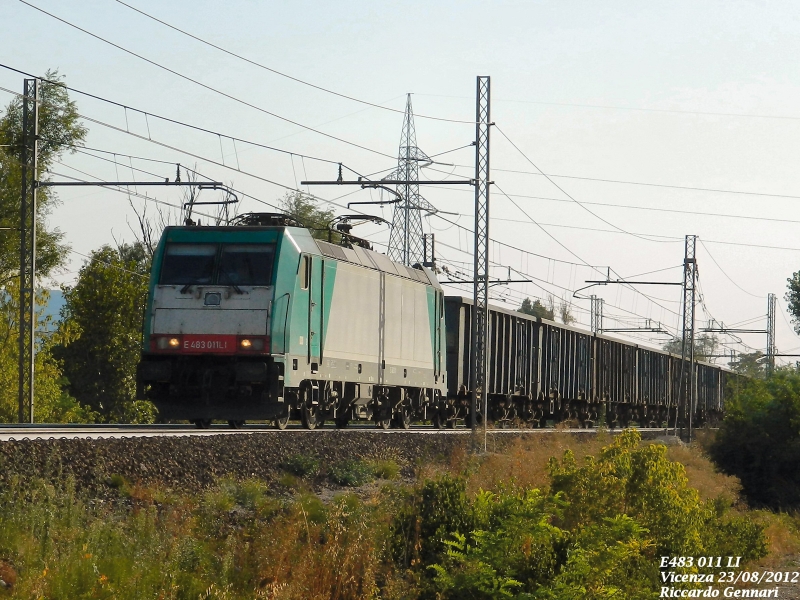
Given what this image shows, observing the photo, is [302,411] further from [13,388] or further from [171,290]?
[13,388]

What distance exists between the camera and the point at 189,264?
63.4 ft

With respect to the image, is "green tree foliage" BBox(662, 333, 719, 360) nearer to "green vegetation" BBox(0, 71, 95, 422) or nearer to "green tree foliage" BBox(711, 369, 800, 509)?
"green tree foliage" BBox(711, 369, 800, 509)

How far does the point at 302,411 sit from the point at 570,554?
11262 millimetres

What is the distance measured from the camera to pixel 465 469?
15.8 meters

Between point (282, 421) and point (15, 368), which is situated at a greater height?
point (15, 368)

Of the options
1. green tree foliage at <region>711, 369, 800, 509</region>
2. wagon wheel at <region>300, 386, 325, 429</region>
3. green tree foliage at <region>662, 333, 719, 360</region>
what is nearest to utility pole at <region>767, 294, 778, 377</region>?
green tree foliage at <region>662, 333, 719, 360</region>

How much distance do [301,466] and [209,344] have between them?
17.3 ft

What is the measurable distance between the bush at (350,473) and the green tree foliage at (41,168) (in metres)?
34.1

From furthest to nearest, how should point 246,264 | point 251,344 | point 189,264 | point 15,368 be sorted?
point 15,368 → point 189,264 → point 246,264 → point 251,344

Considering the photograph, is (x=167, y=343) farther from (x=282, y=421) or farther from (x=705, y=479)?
(x=705, y=479)

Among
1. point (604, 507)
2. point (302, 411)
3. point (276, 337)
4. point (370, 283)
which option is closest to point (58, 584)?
point (604, 507)

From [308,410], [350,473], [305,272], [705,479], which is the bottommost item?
[705,479]

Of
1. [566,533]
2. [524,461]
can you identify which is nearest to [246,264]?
[524,461]

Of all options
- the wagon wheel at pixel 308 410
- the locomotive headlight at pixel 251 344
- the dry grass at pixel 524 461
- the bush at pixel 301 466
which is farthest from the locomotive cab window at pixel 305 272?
the bush at pixel 301 466
